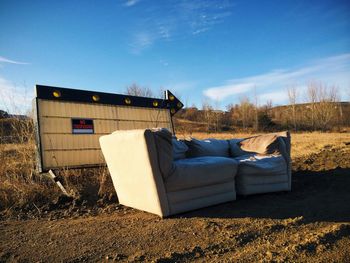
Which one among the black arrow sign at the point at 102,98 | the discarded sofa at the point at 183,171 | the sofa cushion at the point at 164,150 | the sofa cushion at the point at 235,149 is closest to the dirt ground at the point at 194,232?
the discarded sofa at the point at 183,171

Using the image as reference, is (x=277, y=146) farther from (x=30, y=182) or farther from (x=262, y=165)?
(x=30, y=182)

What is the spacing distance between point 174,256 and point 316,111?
3505cm

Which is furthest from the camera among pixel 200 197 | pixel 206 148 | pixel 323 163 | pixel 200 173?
pixel 323 163

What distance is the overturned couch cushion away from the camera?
3.81m

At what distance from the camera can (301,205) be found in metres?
3.42

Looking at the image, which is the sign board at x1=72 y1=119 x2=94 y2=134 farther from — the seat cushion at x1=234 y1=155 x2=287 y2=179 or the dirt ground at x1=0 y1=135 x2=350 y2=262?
the seat cushion at x1=234 y1=155 x2=287 y2=179

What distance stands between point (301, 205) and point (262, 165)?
706mm

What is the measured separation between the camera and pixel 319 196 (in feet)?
12.5

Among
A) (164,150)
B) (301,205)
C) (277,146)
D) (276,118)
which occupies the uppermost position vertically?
(276,118)

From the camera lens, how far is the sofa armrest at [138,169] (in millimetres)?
2934

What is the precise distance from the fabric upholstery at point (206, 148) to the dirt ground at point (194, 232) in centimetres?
89

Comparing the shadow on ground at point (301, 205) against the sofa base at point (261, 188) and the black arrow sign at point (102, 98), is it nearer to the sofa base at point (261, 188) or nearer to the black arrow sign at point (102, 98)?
the sofa base at point (261, 188)

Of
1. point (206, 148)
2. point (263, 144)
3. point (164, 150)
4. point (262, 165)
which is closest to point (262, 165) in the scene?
point (262, 165)

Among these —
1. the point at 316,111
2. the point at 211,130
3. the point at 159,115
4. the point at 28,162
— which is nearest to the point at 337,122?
the point at 316,111
